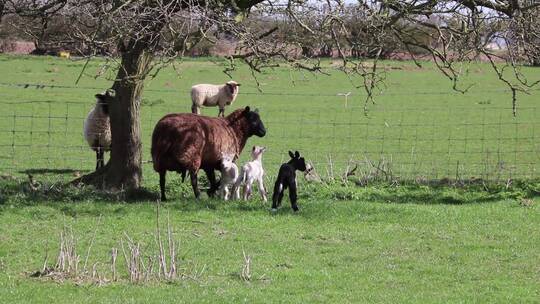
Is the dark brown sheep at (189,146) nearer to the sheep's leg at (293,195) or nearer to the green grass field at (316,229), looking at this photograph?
the green grass field at (316,229)

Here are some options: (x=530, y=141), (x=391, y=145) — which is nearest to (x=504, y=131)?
(x=530, y=141)

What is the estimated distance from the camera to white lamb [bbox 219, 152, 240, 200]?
45.5 ft

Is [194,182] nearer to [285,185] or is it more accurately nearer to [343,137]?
[285,185]

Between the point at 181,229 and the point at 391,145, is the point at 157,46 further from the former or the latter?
the point at 391,145

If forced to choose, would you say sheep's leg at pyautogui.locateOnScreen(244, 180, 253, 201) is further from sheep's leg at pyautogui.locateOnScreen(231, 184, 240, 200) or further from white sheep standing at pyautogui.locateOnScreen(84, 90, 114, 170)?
white sheep standing at pyautogui.locateOnScreen(84, 90, 114, 170)

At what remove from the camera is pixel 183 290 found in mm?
8336

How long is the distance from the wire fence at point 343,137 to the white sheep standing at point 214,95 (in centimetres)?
55

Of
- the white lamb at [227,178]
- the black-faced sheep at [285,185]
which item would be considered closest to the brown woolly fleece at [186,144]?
the white lamb at [227,178]

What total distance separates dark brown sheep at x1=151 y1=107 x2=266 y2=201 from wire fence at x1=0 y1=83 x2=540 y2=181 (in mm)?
2258

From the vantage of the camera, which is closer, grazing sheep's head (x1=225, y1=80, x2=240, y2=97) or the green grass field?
the green grass field

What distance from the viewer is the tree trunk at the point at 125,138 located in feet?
46.4

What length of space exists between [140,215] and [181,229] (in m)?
1.00

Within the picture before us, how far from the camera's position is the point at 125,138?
562 inches

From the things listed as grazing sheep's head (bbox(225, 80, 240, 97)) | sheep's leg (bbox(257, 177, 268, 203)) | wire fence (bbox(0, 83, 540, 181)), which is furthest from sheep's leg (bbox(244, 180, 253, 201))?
grazing sheep's head (bbox(225, 80, 240, 97))
